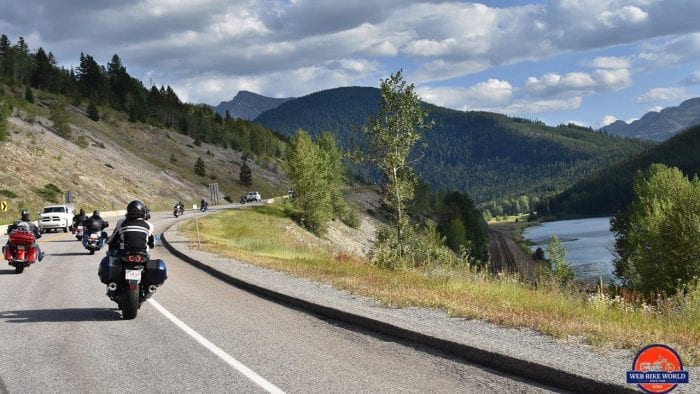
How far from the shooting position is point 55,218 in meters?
43.5

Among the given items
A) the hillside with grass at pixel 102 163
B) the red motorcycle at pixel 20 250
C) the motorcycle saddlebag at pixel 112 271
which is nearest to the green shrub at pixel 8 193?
the hillside with grass at pixel 102 163

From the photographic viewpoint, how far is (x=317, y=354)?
8.09 m

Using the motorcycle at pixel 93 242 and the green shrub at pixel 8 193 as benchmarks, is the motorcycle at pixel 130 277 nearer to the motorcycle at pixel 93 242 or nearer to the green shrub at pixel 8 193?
the motorcycle at pixel 93 242

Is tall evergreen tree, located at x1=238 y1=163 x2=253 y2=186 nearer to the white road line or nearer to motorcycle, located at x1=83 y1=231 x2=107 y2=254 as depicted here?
motorcycle, located at x1=83 y1=231 x2=107 y2=254

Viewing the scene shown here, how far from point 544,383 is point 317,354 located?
2966mm

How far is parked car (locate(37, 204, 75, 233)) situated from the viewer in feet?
142

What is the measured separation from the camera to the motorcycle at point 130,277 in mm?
10875

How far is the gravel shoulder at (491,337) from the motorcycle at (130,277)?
2.78m

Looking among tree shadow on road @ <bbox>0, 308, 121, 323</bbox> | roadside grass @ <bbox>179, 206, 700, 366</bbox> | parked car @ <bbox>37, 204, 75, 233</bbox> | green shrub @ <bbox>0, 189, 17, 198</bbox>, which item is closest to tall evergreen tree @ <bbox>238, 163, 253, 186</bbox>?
green shrub @ <bbox>0, 189, 17, 198</bbox>

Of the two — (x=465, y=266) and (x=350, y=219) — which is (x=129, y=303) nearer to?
(x=465, y=266)

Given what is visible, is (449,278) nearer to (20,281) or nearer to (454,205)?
(20,281)

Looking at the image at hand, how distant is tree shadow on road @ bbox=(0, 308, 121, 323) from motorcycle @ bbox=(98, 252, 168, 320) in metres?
0.43

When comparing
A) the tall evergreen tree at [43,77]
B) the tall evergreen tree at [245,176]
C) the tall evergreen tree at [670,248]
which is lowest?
the tall evergreen tree at [670,248]

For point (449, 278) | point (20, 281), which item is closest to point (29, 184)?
point (20, 281)
